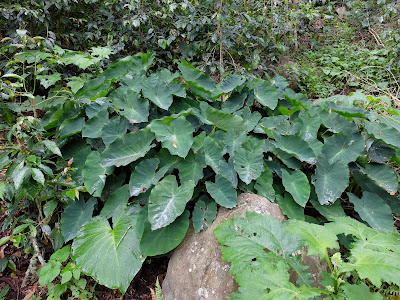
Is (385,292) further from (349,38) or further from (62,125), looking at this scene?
(349,38)

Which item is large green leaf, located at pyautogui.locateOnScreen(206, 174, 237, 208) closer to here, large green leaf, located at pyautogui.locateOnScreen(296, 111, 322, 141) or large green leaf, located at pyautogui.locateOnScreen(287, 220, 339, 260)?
large green leaf, located at pyautogui.locateOnScreen(287, 220, 339, 260)

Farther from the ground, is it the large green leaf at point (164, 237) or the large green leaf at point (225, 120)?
the large green leaf at point (225, 120)

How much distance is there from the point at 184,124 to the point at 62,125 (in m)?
0.93

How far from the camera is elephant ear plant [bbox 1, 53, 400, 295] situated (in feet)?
5.34

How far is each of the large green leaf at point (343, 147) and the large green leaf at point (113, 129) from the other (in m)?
1.48

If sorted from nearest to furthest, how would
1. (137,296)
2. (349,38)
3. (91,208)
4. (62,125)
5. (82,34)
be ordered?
1. (137,296)
2. (91,208)
3. (62,125)
4. (82,34)
5. (349,38)

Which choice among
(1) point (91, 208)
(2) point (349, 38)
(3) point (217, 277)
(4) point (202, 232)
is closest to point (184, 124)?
(4) point (202, 232)

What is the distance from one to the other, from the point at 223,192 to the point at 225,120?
592mm

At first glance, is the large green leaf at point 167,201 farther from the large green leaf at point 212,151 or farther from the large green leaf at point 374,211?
the large green leaf at point 374,211

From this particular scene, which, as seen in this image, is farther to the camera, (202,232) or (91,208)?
(91,208)

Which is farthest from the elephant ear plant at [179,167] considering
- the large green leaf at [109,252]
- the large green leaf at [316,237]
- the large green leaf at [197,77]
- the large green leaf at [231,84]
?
the large green leaf at [316,237]

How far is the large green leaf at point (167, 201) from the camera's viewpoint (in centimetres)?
156

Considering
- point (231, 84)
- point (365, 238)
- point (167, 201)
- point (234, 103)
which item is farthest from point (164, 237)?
point (231, 84)

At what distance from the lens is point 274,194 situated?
5.97 feet
